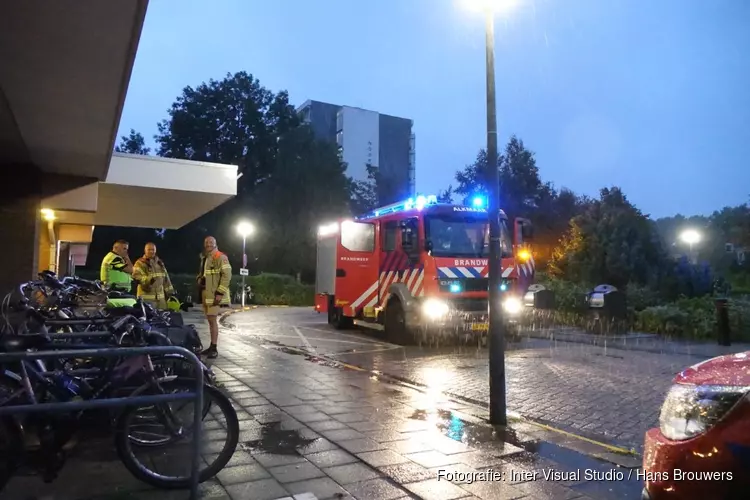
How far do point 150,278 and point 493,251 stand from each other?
566cm

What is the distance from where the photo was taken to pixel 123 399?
345cm

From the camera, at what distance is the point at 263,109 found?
48438mm

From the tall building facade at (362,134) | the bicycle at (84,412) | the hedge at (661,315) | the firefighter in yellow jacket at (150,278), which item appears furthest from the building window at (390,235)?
the tall building facade at (362,134)

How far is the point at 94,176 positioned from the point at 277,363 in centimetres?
452

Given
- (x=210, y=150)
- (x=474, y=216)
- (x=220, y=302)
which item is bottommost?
(x=220, y=302)

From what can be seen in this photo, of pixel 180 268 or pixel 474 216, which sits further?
pixel 180 268

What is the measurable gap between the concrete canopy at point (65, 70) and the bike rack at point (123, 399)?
2198 mm

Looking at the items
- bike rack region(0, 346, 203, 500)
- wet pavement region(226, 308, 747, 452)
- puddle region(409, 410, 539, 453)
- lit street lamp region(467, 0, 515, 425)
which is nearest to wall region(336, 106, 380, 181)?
wet pavement region(226, 308, 747, 452)

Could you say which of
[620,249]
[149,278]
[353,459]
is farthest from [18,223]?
[620,249]

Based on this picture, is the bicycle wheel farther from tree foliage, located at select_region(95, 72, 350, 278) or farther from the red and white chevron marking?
tree foliage, located at select_region(95, 72, 350, 278)

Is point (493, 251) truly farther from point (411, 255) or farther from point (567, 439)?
point (411, 255)

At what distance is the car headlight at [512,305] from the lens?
1176 cm

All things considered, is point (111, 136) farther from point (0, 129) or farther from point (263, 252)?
point (263, 252)

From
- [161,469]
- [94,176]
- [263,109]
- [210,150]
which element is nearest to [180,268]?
[210,150]
